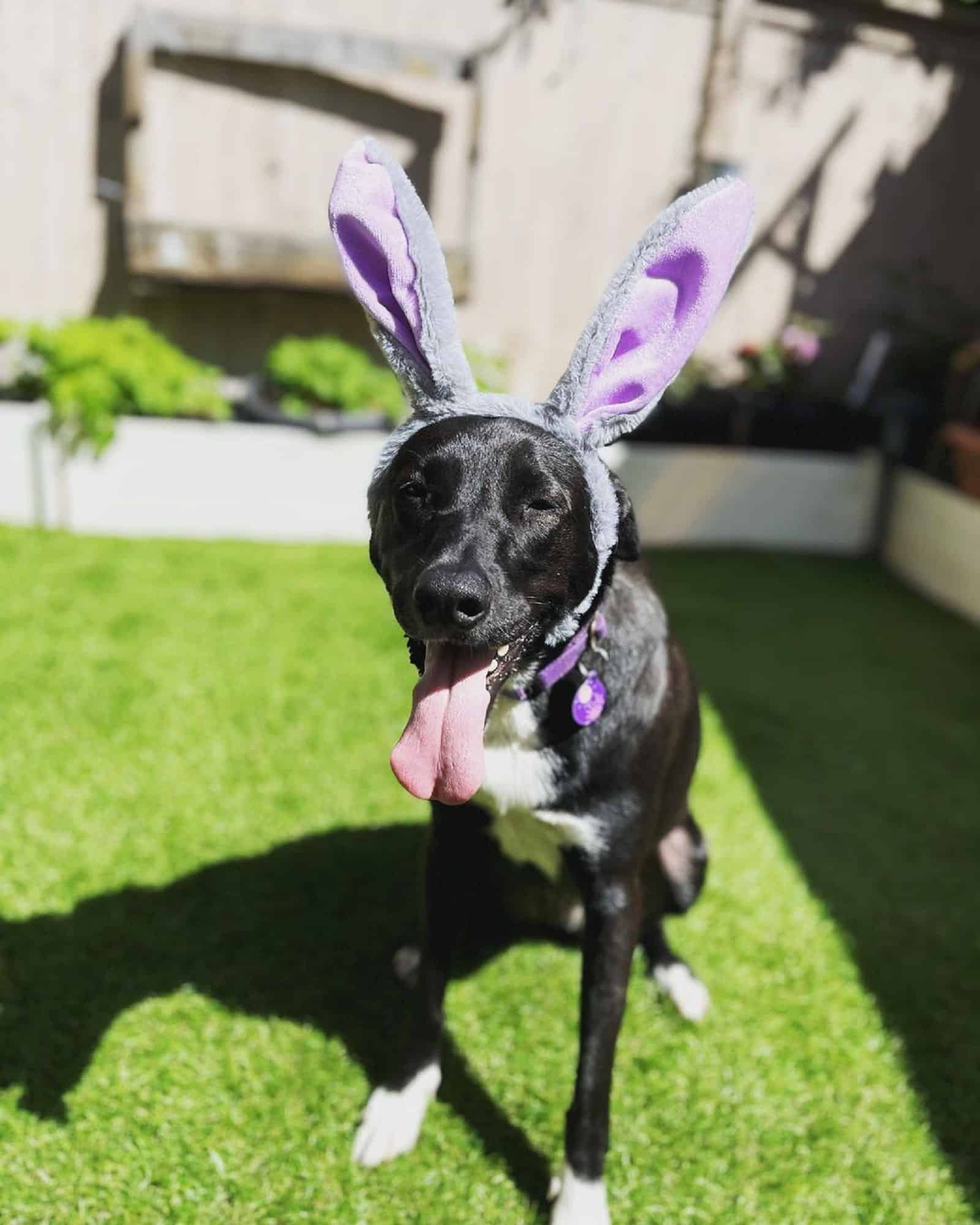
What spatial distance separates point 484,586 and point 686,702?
2.46 feet

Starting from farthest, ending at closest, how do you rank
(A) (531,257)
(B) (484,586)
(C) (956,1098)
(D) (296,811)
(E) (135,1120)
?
(A) (531,257) < (D) (296,811) < (C) (956,1098) < (E) (135,1120) < (B) (484,586)

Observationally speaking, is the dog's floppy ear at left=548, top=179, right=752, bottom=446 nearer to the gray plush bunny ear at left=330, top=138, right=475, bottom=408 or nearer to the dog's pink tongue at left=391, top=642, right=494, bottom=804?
the gray plush bunny ear at left=330, top=138, right=475, bottom=408

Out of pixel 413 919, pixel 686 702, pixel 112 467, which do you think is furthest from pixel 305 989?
pixel 112 467

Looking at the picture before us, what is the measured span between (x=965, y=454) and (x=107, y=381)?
4.42 meters

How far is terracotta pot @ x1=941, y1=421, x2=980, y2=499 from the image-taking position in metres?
5.43

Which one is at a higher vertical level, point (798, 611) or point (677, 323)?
point (677, 323)

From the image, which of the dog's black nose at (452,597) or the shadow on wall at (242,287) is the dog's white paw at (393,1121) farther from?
the shadow on wall at (242,287)

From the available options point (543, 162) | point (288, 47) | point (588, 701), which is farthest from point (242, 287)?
point (588, 701)

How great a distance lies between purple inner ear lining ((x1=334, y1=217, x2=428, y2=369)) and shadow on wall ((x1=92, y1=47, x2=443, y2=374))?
449 cm

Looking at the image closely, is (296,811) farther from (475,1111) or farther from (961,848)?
(961,848)

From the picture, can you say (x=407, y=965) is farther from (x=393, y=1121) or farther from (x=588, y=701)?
(x=588, y=701)

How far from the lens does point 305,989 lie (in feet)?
7.39

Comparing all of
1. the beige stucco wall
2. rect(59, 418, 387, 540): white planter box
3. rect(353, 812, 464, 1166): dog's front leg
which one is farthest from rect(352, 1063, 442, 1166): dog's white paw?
the beige stucco wall

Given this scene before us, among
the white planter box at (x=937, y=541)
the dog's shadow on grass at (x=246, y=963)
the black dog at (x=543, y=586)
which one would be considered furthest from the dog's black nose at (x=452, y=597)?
the white planter box at (x=937, y=541)
